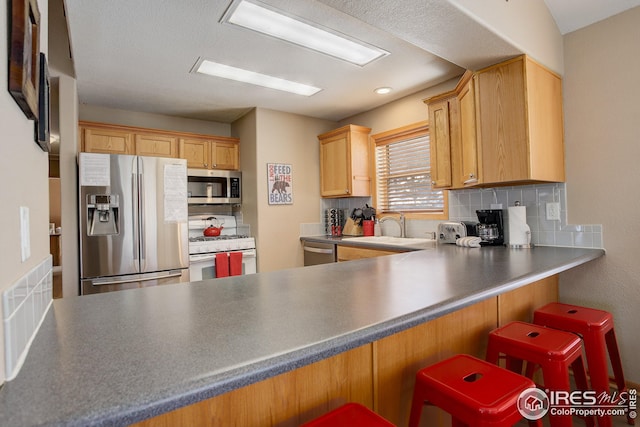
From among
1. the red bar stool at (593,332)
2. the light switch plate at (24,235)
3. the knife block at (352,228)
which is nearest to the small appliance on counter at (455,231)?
the red bar stool at (593,332)

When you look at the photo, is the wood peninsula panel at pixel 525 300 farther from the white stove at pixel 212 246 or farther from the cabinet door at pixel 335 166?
the white stove at pixel 212 246

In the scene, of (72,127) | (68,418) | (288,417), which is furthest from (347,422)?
(72,127)

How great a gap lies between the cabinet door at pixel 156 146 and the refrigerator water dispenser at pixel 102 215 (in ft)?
3.14

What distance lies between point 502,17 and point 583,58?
0.88 m

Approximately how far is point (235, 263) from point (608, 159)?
10.6ft

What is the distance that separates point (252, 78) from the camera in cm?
312

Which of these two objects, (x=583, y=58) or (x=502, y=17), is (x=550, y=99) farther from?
(x=502, y=17)

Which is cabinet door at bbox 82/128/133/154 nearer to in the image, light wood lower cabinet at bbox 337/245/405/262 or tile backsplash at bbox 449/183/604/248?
light wood lower cabinet at bbox 337/245/405/262

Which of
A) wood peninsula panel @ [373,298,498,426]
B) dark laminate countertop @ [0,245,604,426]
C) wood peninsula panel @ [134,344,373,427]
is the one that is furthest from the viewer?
wood peninsula panel @ [373,298,498,426]

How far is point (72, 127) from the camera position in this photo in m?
2.94

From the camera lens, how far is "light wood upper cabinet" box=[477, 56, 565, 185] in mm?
2150

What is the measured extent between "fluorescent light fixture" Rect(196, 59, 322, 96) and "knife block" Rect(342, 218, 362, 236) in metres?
1.55

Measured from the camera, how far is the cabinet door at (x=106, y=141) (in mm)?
3492

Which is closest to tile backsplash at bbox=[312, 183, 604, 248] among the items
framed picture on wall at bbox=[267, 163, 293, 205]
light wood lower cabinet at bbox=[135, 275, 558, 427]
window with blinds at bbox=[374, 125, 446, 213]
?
window with blinds at bbox=[374, 125, 446, 213]
